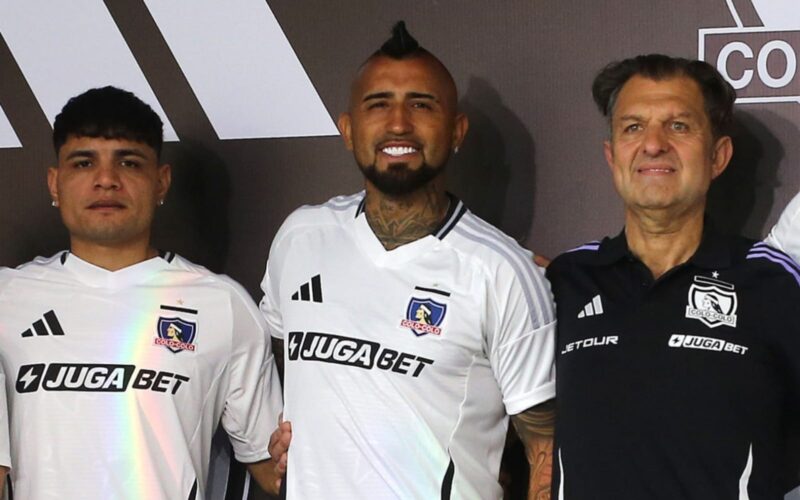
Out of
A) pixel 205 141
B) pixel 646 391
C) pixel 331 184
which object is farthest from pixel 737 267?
pixel 205 141

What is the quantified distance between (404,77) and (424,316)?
450mm

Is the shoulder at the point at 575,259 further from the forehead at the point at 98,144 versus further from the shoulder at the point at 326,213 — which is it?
the forehead at the point at 98,144

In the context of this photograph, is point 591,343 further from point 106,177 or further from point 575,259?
point 106,177

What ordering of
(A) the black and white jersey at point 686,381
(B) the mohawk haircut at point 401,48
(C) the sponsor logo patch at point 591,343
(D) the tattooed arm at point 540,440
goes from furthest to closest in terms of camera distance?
(B) the mohawk haircut at point 401,48, (D) the tattooed arm at point 540,440, (C) the sponsor logo patch at point 591,343, (A) the black and white jersey at point 686,381

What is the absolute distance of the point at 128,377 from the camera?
2.25 m

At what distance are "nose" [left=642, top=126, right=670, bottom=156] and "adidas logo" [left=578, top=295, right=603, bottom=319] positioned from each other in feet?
0.90

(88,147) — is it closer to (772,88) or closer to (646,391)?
(646,391)

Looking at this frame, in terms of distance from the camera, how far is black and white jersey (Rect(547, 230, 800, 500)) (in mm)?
1920

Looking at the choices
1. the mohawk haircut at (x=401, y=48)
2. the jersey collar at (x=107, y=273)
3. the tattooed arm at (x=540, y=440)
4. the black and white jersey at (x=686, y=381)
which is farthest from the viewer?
the jersey collar at (x=107, y=273)

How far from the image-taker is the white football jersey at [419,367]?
2.09m

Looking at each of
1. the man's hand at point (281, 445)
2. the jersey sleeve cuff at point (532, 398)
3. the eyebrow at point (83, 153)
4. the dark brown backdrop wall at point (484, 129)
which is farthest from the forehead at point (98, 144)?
the jersey sleeve cuff at point (532, 398)

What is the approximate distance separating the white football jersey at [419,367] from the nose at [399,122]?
8.0 inches

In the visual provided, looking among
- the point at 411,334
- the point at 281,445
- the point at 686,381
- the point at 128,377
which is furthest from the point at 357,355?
the point at 686,381

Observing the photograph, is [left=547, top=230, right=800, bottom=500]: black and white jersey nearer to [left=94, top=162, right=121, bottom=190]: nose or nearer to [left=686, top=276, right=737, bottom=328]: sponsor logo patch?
[left=686, top=276, right=737, bottom=328]: sponsor logo patch
